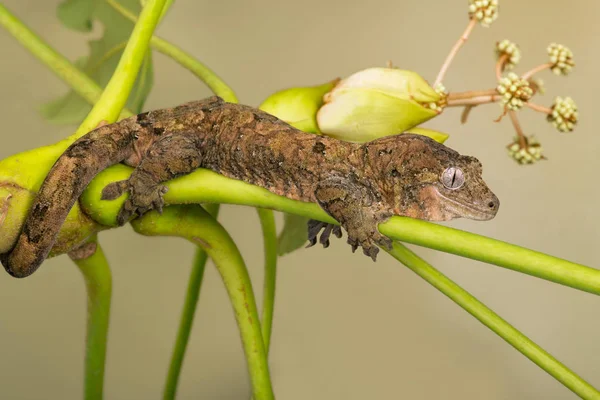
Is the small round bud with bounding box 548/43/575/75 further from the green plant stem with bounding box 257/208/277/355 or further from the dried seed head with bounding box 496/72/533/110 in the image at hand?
the green plant stem with bounding box 257/208/277/355

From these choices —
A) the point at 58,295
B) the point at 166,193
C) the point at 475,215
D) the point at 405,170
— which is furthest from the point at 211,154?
the point at 58,295

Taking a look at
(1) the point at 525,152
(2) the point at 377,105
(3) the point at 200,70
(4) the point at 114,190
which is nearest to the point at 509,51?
(1) the point at 525,152

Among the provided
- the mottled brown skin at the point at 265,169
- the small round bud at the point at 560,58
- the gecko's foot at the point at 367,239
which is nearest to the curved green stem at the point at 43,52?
the mottled brown skin at the point at 265,169

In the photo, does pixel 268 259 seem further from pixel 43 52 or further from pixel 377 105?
pixel 43 52

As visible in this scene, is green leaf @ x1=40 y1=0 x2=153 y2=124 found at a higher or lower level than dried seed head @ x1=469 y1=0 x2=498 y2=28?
higher

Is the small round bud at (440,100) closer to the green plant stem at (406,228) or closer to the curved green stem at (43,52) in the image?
the green plant stem at (406,228)

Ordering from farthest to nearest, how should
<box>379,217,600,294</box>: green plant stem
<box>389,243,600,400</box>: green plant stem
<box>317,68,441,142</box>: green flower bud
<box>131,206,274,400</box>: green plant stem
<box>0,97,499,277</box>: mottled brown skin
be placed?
1. <box>317,68,441,142</box>: green flower bud
2. <box>131,206,274,400</box>: green plant stem
3. <box>0,97,499,277</box>: mottled brown skin
4. <box>389,243,600,400</box>: green plant stem
5. <box>379,217,600,294</box>: green plant stem

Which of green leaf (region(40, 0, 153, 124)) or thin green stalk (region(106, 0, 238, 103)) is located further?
green leaf (region(40, 0, 153, 124))

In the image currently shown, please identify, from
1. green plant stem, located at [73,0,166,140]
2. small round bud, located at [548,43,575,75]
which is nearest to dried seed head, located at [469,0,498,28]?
small round bud, located at [548,43,575,75]
